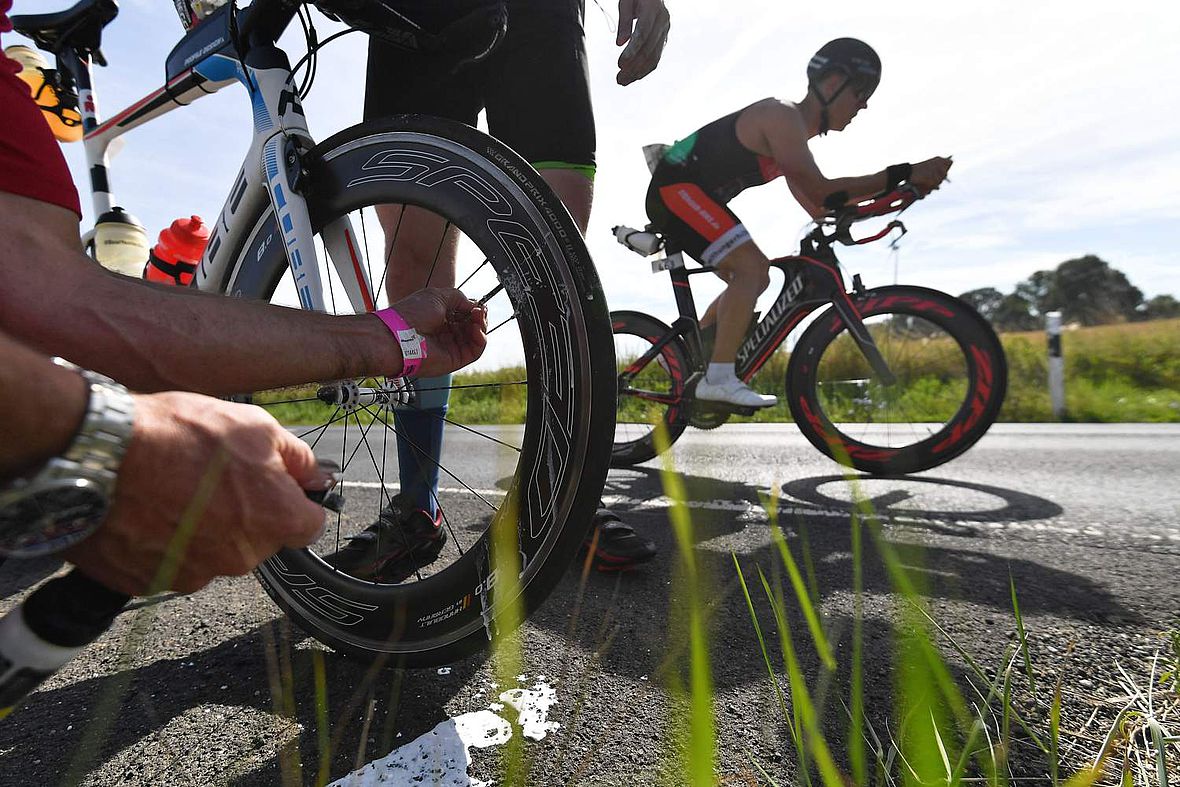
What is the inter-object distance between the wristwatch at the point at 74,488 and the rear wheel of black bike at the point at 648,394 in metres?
3.11

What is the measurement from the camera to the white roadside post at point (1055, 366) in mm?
5602

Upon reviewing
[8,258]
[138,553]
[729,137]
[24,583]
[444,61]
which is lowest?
[24,583]

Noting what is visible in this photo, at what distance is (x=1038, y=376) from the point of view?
22.7 feet

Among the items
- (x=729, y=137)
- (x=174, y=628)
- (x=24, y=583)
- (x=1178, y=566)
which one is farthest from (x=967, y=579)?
(x=729, y=137)

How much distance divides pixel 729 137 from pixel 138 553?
3665mm

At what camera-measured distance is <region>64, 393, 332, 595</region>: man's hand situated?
45 centimetres

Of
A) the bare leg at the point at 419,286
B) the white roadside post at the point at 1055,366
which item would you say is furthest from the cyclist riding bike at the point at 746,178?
the white roadside post at the point at 1055,366

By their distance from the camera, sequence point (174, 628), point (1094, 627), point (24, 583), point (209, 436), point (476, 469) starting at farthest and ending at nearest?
1. point (476, 469)
2. point (24, 583)
3. point (174, 628)
4. point (1094, 627)
5. point (209, 436)

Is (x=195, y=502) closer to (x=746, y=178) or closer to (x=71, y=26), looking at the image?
(x=71, y=26)

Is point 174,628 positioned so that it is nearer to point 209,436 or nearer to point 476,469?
point 209,436

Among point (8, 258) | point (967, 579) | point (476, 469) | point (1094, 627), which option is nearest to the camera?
point (8, 258)

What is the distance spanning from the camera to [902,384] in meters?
3.23

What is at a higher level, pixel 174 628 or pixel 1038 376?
pixel 1038 376

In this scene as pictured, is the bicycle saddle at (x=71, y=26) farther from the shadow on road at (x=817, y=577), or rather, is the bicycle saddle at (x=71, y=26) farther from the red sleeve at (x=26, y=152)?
the shadow on road at (x=817, y=577)
